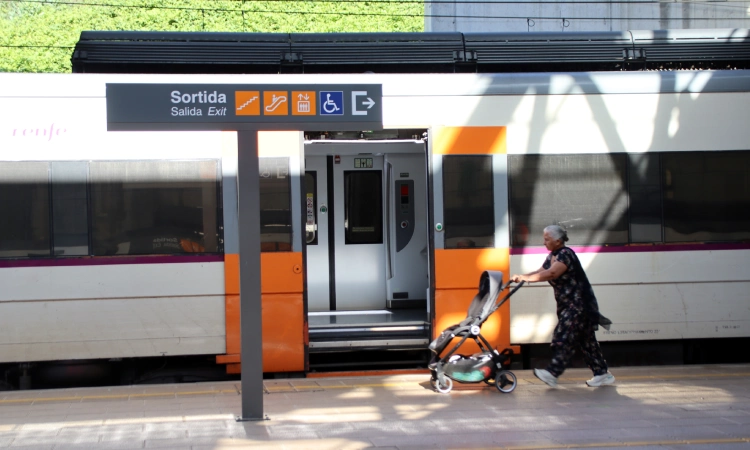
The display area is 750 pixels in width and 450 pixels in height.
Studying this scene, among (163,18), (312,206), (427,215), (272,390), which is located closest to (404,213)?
(312,206)

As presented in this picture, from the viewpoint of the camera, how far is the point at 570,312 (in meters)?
7.38

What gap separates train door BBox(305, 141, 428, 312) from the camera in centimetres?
1002

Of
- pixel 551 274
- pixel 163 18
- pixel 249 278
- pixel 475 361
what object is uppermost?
pixel 163 18

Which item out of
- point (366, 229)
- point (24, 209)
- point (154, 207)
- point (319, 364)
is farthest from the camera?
point (366, 229)

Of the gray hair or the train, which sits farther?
the train

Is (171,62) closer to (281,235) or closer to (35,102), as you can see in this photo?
(35,102)

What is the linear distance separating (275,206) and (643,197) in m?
3.77

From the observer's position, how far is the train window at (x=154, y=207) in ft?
25.3

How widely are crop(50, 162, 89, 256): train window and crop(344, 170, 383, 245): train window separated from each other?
342 cm

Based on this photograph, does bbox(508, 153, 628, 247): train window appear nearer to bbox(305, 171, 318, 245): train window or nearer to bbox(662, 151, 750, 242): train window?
bbox(662, 151, 750, 242): train window

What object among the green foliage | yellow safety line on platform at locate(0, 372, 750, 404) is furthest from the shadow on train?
the green foliage

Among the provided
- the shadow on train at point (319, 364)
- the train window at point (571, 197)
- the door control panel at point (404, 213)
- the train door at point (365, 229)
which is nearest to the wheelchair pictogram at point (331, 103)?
the train window at point (571, 197)

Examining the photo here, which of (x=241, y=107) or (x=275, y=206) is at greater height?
(x=241, y=107)

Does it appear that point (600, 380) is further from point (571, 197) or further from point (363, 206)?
point (363, 206)
